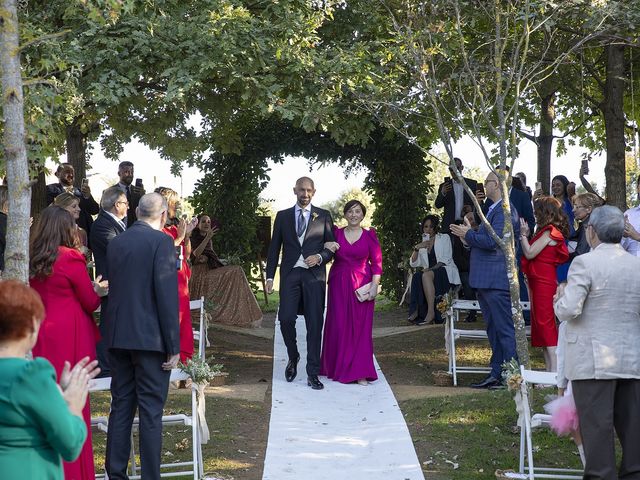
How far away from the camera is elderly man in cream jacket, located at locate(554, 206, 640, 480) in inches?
223

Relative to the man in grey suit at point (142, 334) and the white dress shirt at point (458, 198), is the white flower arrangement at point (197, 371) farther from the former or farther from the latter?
the white dress shirt at point (458, 198)

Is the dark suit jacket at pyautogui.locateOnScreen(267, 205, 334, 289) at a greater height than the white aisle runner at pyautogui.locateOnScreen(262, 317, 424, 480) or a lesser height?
greater

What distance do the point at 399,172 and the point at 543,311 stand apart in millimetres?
8900

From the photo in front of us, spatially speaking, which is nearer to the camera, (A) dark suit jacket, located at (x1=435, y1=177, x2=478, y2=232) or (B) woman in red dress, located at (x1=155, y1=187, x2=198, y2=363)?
(B) woman in red dress, located at (x1=155, y1=187, x2=198, y2=363)

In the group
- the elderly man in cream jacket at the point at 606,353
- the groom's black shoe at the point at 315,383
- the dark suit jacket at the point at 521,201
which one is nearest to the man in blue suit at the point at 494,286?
the groom's black shoe at the point at 315,383

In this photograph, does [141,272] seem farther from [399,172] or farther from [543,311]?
[399,172]

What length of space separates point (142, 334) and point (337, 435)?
2.91 meters

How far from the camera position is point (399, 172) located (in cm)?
1822

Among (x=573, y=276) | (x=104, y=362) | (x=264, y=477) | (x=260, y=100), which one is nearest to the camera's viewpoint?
(x=573, y=276)

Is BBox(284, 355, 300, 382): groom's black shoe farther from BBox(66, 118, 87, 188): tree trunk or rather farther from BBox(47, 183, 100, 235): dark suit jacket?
BBox(66, 118, 87, 188): tree trunk

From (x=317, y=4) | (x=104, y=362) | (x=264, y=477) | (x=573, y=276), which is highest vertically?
(x=317, y=4)

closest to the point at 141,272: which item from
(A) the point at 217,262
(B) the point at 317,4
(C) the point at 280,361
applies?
(C) the point at 280,361

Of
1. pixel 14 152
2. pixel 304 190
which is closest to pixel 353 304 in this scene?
pixel 304 190

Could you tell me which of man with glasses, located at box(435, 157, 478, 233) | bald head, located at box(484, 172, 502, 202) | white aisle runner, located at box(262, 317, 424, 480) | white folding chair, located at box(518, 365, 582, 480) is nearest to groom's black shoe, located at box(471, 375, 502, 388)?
white aisle runner, located at box(262, 317, 424, 480)
